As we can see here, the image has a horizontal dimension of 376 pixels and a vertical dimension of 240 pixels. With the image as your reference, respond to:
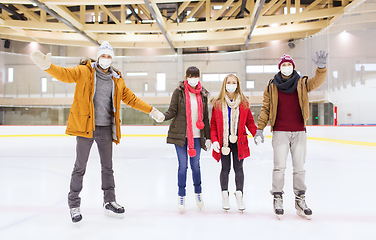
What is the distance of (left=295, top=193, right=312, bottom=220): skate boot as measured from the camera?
1919 mm

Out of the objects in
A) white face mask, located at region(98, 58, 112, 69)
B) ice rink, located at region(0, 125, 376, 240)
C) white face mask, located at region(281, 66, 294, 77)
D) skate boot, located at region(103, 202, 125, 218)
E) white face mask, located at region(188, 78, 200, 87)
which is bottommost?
ice rink, located at region(0, 125, 376, 240)

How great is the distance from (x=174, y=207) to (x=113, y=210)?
54 cm

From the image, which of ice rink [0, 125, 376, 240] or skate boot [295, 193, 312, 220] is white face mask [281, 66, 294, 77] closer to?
skate boot [295, 193, 312, 220]

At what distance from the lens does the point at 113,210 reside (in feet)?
6.56

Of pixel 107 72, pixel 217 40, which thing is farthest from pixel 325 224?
pixel 217 40

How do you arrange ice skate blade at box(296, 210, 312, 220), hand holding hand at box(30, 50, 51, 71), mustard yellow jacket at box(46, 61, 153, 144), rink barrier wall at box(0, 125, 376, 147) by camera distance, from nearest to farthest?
hand holding hand at box(30, 50, 51, 71), mustard yellow jacket at box(46, 61, 153, 144), ice skate blade at box(296, 210, 312, 220), rink barrier wall at box(0, 125, 376, 147)

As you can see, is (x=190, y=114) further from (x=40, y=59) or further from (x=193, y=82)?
(x=40, y=59)

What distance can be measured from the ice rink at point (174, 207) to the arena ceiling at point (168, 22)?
6984mm

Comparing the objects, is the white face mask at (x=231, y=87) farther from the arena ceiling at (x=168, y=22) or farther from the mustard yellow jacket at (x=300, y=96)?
the arena ceiling at (x=168, y=22)

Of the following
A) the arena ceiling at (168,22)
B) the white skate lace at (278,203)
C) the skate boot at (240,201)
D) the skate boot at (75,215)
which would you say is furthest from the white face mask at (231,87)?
the arena ceiling at (168,22)

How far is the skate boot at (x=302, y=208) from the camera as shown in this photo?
192 cm

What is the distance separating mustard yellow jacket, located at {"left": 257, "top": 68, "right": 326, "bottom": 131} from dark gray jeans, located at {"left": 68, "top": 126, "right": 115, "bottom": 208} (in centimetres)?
129

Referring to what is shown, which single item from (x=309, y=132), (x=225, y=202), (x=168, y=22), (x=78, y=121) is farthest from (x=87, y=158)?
(x=168, y=22)

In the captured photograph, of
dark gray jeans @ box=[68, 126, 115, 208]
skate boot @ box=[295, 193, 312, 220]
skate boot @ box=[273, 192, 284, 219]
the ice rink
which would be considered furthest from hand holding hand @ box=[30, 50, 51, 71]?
skate boot @ box=[295, 193, 312, 220]
